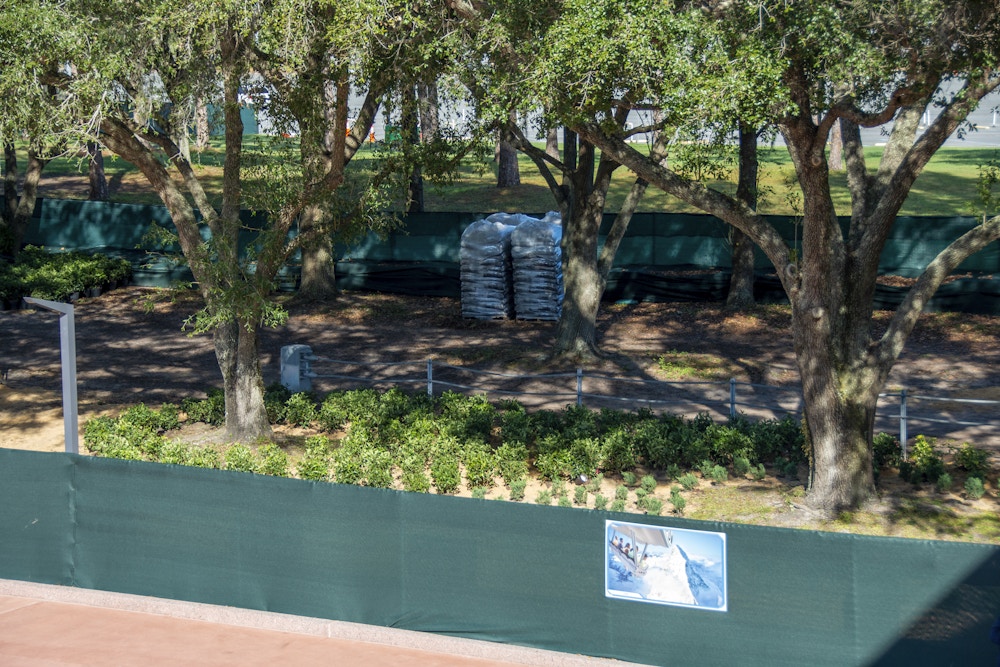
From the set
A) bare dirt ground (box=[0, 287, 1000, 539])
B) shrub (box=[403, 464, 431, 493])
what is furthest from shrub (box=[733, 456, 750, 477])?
shrub (box=[403, 464, 431, 493])

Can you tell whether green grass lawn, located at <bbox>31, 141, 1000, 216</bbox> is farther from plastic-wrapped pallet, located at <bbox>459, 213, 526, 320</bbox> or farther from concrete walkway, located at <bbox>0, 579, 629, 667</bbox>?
concrete walkway, located at <bbox>0, 579, 629, 667</bbox>

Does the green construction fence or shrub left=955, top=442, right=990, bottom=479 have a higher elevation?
the green construction fence

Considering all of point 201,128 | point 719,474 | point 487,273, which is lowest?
point 719,474

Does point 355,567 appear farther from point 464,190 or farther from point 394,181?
point 464,190

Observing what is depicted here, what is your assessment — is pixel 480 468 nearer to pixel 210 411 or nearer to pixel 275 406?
pixel 275 406

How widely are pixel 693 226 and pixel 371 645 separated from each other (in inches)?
777

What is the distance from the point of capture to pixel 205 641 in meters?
9.55

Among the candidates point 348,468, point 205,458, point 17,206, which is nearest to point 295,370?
point 205,458

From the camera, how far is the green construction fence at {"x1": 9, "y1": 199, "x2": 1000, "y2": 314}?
82.1 feet

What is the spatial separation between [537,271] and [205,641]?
15.1 m

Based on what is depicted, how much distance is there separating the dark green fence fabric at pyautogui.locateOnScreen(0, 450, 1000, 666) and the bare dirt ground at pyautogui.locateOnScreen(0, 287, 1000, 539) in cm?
511

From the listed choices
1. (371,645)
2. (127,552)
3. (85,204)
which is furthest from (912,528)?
(85,204)

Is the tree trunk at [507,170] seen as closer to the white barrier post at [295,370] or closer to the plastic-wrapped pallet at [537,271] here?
the plastic-wrapped pallet at [537,271]

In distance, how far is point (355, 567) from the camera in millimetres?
9570
